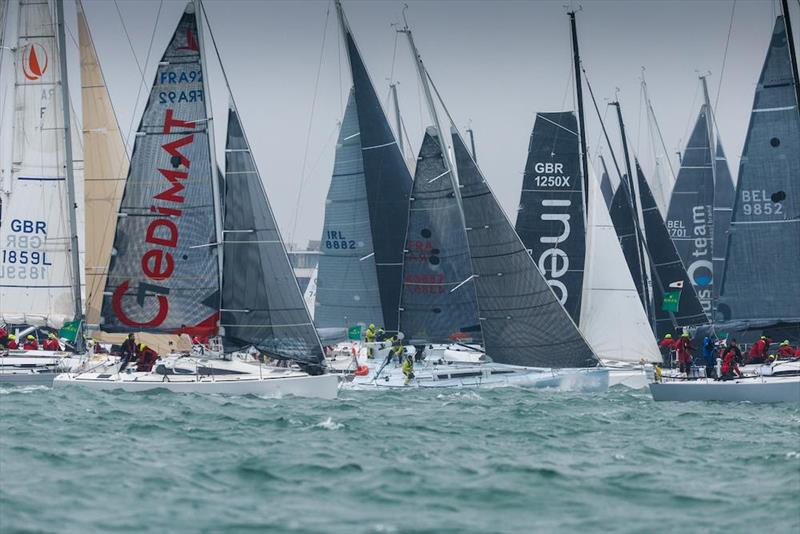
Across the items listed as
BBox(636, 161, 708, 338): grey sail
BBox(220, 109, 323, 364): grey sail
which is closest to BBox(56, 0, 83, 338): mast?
BBox(220, 109, 323, 364): grey sail

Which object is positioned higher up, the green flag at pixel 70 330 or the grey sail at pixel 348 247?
the grey sail at pixel 348 247

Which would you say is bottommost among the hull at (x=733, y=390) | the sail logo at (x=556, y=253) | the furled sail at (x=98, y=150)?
the hull at (x=733, y=390)

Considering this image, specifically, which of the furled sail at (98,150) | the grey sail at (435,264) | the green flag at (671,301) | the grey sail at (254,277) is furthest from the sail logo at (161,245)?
the green flag at (671,301)

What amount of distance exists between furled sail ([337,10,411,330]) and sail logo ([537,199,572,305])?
4149 millimetres

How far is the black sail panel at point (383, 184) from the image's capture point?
41688 mm

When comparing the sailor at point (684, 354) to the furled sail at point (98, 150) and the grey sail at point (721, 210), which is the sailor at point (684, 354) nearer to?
the grey sail at point (721, 210)

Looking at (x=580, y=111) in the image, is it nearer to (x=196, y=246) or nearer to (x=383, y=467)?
(x=196, y=246)

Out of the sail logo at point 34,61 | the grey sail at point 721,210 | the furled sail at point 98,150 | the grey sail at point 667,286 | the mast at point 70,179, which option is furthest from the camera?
the grey sail at point 721,210

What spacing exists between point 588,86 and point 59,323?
1698 centimetres

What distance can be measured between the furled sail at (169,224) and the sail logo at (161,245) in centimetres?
2

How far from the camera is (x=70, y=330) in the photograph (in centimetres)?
3466

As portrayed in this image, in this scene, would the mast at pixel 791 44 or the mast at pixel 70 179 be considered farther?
the mast at pixel 70 179

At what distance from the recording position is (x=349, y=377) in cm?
3478

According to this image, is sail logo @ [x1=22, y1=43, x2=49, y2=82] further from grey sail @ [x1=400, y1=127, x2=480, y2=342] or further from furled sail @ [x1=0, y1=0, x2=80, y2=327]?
grey sail @ [x1=400, y1=127, x2=480, y2=342]
